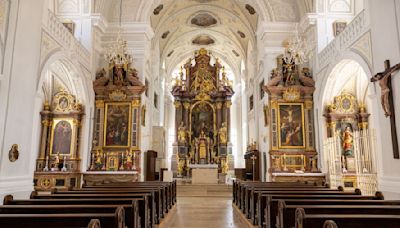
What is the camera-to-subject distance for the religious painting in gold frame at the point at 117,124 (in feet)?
40.3

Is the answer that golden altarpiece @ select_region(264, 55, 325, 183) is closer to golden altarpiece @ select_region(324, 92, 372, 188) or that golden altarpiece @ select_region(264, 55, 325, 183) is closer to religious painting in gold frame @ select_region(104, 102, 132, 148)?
golden altarpiece @ select_region(324, 92, 372, 188)

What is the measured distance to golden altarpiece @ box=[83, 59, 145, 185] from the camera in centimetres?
1206

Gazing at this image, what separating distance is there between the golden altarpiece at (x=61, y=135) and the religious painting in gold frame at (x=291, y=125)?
7437mm

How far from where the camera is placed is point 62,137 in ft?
38.6

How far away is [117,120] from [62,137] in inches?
81.1

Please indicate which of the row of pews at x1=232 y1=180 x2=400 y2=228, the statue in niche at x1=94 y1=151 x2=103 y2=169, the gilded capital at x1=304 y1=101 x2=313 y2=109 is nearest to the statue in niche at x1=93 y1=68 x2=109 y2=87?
the statue in niche at x1=94 y1=151 x2=103 y2=169

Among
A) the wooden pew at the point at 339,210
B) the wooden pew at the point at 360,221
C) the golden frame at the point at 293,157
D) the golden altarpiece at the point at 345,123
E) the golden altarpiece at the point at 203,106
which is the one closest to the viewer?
the wooden pew at the point at 360,221

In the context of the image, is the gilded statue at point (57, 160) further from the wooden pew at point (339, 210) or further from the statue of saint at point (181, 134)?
the statue of saint at point (181, 134)

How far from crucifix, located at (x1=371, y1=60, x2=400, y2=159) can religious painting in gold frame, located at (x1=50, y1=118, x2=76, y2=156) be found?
9802 millimetres

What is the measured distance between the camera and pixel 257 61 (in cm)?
1530

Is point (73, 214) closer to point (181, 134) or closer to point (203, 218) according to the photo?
point (203, 218)

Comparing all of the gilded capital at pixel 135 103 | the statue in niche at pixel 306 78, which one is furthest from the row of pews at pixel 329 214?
the gilded capital at pixel 135 103

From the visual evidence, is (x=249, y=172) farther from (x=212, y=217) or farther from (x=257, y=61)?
(x=212, y=217)

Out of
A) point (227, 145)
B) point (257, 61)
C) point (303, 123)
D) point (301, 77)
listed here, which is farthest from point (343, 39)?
point (227, 145)
